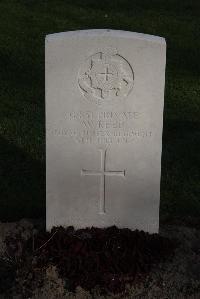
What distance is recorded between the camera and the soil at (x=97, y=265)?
4.61 m

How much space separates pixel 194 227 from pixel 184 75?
4874mm

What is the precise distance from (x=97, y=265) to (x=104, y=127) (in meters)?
0.98

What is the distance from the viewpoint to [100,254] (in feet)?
15.7

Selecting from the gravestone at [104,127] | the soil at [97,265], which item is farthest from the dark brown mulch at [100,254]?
the gravestone at [104,127]

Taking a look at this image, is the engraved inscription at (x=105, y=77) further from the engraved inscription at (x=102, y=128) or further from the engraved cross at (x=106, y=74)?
the engraved inscription at (x=102, y=128)

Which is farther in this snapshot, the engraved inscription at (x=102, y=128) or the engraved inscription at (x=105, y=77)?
the engraved inscription at (x=102, y=128)

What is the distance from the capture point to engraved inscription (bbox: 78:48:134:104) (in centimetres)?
465

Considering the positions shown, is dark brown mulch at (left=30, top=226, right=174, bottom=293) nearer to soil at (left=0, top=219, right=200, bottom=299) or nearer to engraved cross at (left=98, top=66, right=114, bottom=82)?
soil at (left=0, top=219, right=200, bottom=299)

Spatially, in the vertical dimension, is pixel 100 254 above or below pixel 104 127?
below

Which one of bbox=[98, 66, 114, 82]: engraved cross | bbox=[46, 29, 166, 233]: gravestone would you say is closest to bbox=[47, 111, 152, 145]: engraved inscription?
bbox=[46, 29, 166, 233]: gravestone

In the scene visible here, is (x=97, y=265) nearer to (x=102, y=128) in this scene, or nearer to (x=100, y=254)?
(x=100, y=254)

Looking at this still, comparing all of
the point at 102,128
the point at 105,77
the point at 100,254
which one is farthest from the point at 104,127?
the point at 100,254

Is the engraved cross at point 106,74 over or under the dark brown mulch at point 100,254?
over

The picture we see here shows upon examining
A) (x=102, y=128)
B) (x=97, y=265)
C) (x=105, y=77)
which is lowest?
(x=97, y=265)
